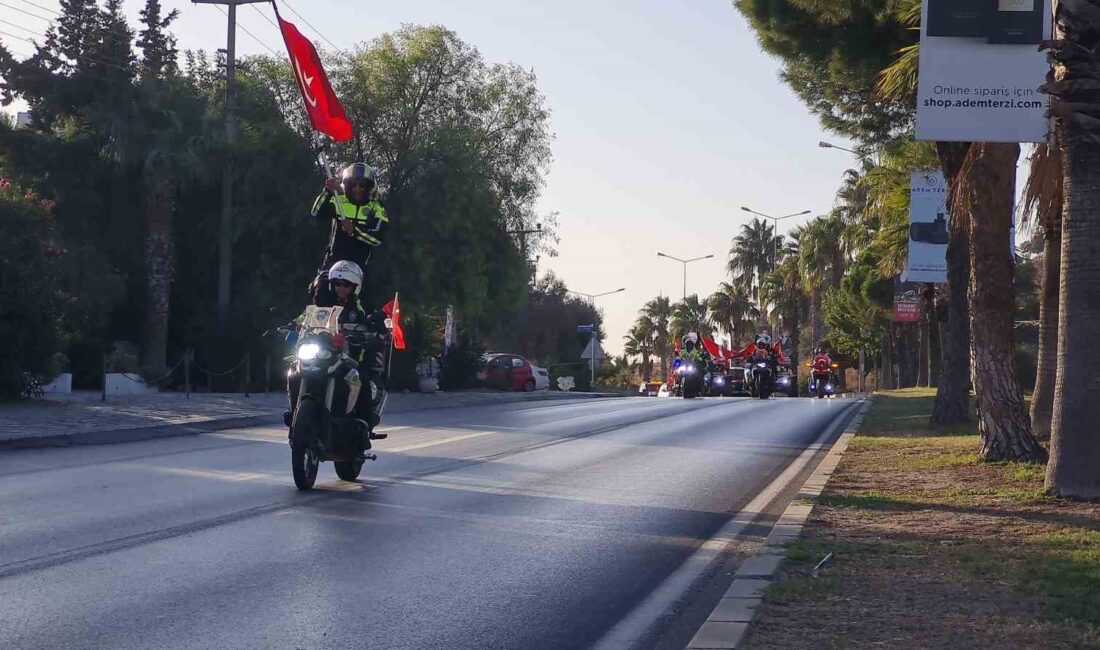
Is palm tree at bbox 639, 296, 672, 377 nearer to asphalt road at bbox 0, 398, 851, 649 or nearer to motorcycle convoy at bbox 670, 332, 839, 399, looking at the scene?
motorcycle convoy at bbox 670, 332, 839, 399

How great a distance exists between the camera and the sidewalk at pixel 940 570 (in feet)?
21.3

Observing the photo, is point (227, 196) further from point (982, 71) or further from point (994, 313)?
point (982, 71)

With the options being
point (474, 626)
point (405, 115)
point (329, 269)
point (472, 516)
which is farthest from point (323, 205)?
point (405, 115)

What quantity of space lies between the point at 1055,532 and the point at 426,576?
4.60m

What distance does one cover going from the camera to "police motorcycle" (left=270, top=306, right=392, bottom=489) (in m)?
11.1

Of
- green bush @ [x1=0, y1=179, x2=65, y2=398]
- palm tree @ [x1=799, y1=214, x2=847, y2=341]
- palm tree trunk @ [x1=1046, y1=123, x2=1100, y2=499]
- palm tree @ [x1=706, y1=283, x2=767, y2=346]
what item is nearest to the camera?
palm tree trunk @ [x1=1046, y1=123, x2=1100, y2=499]

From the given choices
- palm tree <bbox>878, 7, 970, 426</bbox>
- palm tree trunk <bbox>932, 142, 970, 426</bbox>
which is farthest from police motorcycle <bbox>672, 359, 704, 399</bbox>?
palm tree <bbox>878, 7, 970, 426</bbox>

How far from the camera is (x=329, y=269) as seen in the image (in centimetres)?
1178

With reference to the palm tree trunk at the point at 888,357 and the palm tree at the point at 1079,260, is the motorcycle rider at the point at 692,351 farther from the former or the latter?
the palm tree at the point at 1079,260

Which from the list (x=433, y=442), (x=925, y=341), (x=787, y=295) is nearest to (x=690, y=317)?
(x=787, y=295)

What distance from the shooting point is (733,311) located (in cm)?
9081

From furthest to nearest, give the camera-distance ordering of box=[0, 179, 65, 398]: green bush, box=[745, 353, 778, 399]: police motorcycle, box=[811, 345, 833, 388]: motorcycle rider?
box=[811, 345, 833, 388]: motorcycle rider < box=[745, 353, 778, 399]: police motorcycle < box=[0, 179, 65, 398]: green bush

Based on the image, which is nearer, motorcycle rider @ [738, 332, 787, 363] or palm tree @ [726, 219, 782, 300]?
motorcycle rider @ [738, 332, 787, 363]

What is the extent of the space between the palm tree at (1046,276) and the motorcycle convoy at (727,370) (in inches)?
834
